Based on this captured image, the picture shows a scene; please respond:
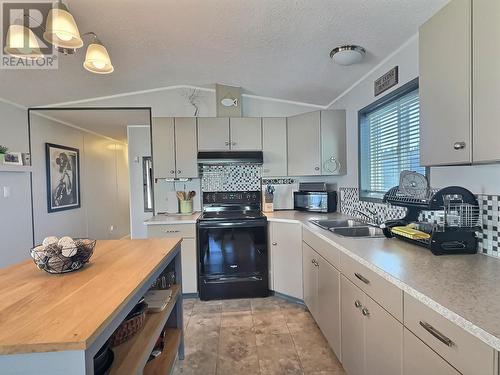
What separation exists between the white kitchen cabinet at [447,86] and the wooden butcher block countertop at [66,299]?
1.46 meters

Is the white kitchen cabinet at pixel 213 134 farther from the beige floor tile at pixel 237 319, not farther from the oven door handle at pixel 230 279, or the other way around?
the beige floor tile at pixel 237 319

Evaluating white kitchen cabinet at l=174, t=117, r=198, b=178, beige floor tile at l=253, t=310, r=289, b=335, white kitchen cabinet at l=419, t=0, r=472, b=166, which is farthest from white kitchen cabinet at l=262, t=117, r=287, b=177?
white kitchen cabinet at l=419, t=0, r=472, b=166

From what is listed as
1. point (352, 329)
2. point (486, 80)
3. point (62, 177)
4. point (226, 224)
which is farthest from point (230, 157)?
point (62, 177)

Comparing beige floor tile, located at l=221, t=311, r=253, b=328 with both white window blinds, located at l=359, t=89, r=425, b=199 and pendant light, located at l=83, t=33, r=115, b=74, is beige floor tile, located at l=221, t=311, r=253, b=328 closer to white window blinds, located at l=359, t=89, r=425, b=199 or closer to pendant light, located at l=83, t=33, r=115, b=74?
white window blinds, located at l=359, t=89, r=425, b=199

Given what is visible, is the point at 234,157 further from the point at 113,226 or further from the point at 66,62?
the point at 113,226

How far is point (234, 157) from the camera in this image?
3.06 metres

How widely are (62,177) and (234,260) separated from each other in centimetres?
317

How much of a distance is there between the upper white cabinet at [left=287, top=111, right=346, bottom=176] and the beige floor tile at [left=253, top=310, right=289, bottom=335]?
1537mm

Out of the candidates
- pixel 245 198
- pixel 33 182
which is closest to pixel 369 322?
pixel 245 198

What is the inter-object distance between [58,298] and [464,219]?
184cm

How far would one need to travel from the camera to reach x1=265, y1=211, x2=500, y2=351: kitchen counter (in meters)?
0.74

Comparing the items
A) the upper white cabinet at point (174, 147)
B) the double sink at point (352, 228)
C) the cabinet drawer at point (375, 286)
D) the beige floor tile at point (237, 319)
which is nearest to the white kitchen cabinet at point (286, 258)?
the double sink at point (352, 228)

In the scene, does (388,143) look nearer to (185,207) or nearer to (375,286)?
(375,286)

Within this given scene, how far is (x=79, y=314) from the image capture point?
2.63ft
